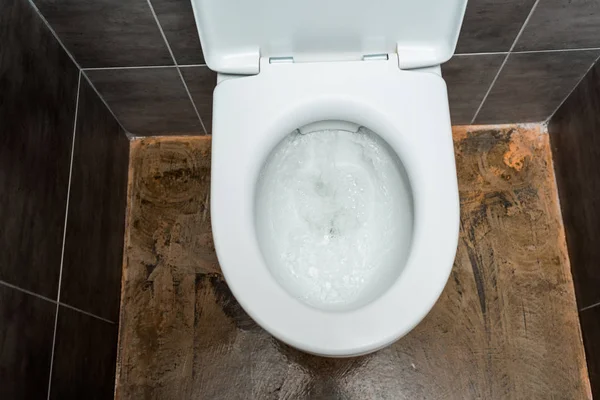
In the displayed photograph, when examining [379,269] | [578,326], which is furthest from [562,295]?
[379,269]

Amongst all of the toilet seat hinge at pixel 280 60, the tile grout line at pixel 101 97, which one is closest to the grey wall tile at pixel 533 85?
the toilet seat hinge at pixel 280 60

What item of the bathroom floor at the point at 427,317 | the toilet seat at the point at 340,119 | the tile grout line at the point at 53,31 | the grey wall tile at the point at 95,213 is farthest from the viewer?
the bathroom floor at the point at 427,317

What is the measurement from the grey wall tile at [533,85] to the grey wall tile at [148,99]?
67 cm

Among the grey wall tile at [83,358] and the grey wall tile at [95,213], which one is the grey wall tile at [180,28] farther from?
the grey wall tile at [83,358]

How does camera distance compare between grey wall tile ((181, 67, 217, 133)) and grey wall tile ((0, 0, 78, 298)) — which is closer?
grey wall tile ((0, 0, 78, 298))

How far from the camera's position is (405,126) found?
850mm

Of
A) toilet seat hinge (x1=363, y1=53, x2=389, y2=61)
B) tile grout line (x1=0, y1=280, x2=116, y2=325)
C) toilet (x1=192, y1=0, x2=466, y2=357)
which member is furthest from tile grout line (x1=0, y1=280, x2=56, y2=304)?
toilet seat hinge (x1=363, y1=53, x2=389, y2=61)

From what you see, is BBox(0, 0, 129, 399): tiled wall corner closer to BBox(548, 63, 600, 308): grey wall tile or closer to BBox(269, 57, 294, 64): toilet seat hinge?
BBox(269, 57, 294, 64): toilet seat hinge

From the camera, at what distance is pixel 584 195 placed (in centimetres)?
112

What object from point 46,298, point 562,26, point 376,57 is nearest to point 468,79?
point 562,26

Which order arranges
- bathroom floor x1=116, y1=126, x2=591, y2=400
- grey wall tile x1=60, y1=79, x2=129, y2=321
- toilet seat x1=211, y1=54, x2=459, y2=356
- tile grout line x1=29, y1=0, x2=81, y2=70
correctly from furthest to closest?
1. bathroom floor x1=116, y1=126, x2=591, y2=400
2. grey wall tile x1=60, y1=79, x2=129, y2=321
3. tile grout line x1=29, y1=0, x2=81, y2=70
4. toilet seat x1=211, y1=54, x2=459, y2=356

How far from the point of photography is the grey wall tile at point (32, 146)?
0.79 meters

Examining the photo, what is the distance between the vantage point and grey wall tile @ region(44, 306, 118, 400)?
931 mm

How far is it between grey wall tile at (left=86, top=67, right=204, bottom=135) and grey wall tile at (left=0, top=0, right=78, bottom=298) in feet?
0.35
